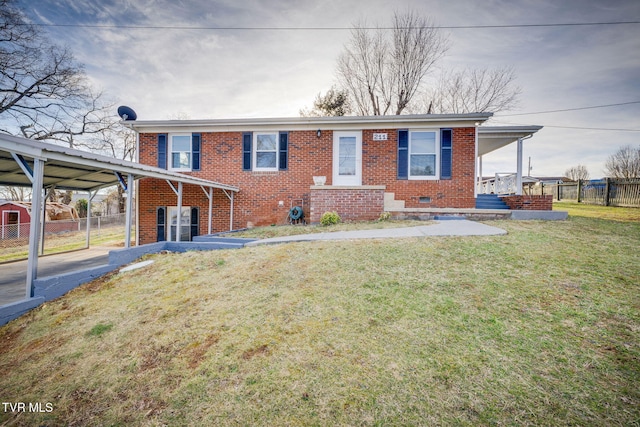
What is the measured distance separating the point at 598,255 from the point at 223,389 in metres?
6.38

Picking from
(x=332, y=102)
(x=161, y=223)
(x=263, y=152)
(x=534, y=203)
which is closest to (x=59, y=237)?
(x=161, y=223)

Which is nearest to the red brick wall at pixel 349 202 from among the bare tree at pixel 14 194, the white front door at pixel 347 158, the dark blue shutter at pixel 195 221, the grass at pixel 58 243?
the white front door at pixel 347 158

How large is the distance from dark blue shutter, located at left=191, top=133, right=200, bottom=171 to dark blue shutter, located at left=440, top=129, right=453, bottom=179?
9.93 m

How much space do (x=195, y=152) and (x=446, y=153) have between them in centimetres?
1025

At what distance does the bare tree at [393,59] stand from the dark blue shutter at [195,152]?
13251 mm

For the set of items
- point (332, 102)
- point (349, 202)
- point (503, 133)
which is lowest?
point (349, 202)

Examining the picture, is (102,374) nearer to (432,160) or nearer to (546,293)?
(546,293)

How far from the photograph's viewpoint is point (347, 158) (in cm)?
→ 1052

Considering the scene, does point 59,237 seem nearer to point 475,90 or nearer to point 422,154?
point 422,154

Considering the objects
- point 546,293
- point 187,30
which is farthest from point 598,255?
point 187,30

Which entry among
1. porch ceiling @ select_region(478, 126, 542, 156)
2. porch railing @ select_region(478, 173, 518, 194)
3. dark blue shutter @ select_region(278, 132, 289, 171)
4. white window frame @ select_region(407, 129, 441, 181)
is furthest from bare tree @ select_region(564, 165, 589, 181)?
dark blue shutter @ select_region(278, 132, 289, 171)

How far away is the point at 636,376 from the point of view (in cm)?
203

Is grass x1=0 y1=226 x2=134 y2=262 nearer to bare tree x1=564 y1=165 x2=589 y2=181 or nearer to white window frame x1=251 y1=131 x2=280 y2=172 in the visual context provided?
white window frame x1=251 y1=131 x2=280 y2=172

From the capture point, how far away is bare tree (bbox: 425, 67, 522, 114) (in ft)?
63.0
